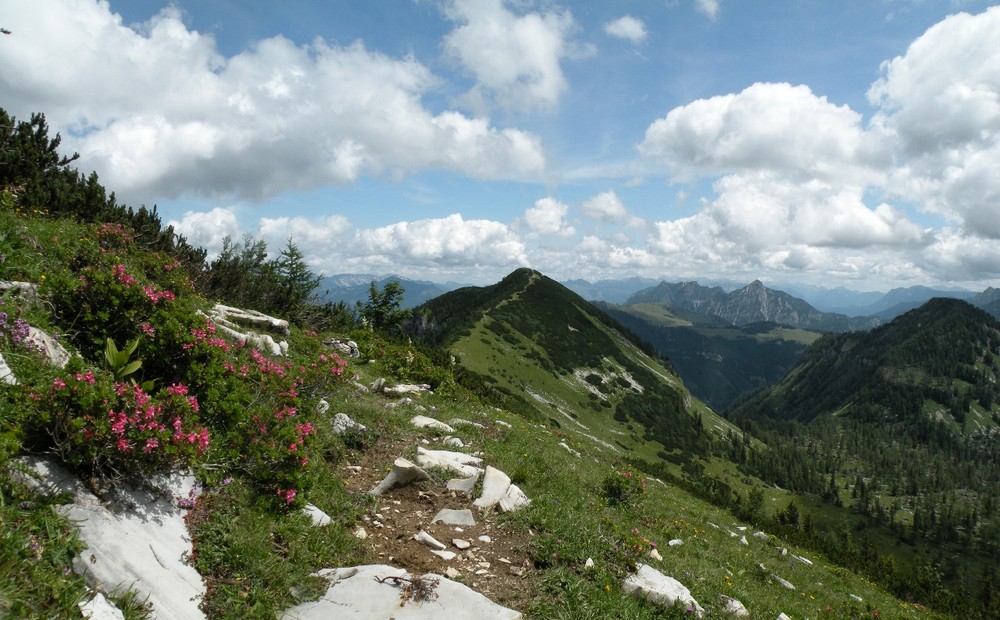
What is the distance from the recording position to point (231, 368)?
30.1 feet

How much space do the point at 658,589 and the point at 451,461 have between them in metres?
5.35

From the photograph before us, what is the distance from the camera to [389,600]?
21.0 ft

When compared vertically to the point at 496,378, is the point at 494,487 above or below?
above

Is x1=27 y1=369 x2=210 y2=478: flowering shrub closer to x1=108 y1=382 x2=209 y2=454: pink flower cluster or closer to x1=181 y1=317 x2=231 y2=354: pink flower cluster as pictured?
x1=108 y1=382 x2=209 y2=454: pink flower cluster

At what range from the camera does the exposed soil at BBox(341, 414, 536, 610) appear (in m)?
7.44

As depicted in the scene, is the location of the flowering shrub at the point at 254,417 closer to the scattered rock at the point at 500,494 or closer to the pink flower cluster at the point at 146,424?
the pink flower cluster at the point at 146,424

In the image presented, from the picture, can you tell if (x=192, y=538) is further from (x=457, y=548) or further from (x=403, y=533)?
(x=457, y=548)

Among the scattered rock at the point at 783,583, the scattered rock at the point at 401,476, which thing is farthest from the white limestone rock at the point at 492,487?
the scattered rock at the point at 783,583

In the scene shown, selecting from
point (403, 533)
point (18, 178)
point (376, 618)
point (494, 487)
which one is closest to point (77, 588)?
point (376, 618)

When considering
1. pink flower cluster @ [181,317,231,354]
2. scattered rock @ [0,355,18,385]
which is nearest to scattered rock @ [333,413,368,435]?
pink flower cluster @ [181,317,231,354]

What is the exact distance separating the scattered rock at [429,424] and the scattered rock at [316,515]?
6122mm

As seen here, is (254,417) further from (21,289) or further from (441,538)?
(21,289)

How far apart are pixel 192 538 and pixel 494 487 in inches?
216

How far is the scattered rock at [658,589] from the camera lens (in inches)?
310
